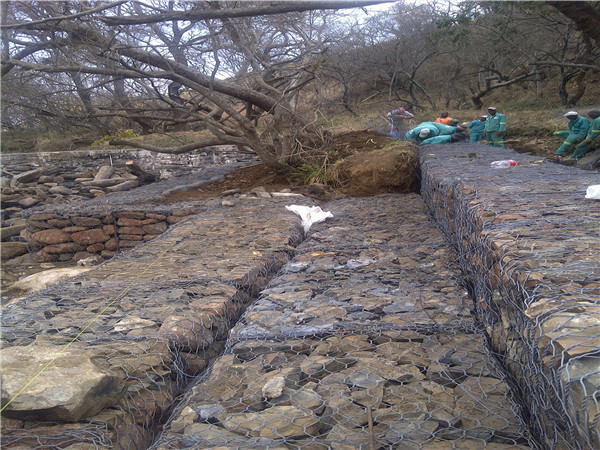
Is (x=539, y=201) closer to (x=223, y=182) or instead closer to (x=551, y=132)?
(x=223, y=182)

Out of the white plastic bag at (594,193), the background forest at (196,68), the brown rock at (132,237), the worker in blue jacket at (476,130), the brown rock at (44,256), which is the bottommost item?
the brown rock at (44,256)

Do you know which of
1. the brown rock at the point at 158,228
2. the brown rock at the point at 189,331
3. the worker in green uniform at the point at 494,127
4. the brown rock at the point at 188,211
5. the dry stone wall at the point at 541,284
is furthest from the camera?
the worker in green uniform at the point at 494,127

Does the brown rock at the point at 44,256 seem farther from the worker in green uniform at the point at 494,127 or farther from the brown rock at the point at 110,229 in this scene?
the worker in green uniform at the point at 494,127

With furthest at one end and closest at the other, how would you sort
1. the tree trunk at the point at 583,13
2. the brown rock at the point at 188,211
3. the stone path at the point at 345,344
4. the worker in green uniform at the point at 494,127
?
the worker in green uniform at the point at 494,127 < the tree trunk at the point at 583,13 < the brown rock at the point at 188,211 < the stone path at the point at 345,344

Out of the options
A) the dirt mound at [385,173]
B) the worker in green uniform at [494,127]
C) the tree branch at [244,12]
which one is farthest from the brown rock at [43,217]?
the worker in green uniform at [494,127]

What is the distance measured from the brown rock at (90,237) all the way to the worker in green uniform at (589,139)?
7.92 m

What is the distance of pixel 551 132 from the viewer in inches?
397

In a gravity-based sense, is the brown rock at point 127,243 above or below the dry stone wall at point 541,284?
below

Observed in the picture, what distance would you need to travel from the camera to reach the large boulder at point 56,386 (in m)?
1.69

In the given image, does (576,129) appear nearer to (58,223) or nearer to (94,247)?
(94,247)

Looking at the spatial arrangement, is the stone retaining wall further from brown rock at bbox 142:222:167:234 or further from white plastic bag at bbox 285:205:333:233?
white plastic bag at bbox 285:205:333:233

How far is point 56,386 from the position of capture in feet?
5.74

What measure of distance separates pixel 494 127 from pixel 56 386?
9218 mm

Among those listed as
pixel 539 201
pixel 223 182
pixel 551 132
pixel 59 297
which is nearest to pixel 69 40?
pixel 223 182
